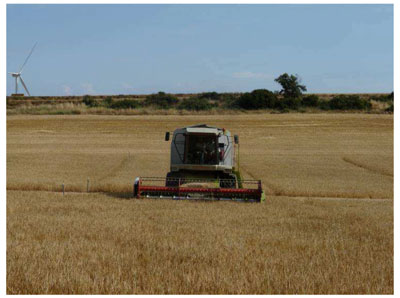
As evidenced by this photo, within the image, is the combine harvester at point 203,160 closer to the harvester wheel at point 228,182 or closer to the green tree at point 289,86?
the harvester wheel at point 228,182

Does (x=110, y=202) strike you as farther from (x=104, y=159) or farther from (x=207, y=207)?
(x=104, y=159)

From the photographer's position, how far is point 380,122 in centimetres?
5253

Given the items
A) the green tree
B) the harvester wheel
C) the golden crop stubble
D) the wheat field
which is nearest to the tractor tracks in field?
the wheat field

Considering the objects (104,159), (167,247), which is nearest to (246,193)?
(167,247)

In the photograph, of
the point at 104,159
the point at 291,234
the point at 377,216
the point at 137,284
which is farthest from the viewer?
the point at 104,159

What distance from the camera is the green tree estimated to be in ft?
254

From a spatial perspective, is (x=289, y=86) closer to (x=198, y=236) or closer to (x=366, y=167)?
(x=366, y=167)

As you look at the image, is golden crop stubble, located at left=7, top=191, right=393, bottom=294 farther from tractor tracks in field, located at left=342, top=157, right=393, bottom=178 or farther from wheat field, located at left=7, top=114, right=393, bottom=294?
tractor tracks in field, located at left=342, top=157, right=393, bottom=178

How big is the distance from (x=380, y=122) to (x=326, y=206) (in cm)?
3939

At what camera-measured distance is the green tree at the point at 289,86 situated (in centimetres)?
7731

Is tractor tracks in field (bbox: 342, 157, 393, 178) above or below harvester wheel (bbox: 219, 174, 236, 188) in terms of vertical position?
below

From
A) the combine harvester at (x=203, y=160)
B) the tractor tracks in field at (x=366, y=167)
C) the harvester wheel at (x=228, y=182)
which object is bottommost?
the tractor tracks in field at (x=366, y=167)

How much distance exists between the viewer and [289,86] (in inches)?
3049

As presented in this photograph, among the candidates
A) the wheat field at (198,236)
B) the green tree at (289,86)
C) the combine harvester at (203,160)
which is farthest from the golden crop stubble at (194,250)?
the green tree at (289,86)
